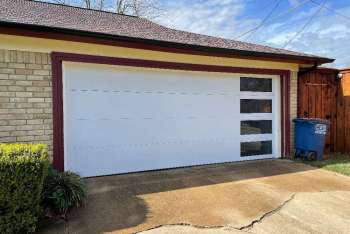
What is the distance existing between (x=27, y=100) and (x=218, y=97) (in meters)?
4.06

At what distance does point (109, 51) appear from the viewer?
5.70 m

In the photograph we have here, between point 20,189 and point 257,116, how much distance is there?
5764 millimetres

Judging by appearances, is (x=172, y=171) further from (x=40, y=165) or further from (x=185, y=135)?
(x=40, y=165)

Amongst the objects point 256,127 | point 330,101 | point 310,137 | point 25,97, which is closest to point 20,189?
point 25,97

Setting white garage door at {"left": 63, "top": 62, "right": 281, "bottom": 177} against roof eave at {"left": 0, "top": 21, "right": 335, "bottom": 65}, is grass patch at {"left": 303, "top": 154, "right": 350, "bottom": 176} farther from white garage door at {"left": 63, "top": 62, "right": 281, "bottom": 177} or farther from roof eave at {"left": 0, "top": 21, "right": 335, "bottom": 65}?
roof eave at {"left": 0, "top": 21, "right": 335, "bottom": 65}

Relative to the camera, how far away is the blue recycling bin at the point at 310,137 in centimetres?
730

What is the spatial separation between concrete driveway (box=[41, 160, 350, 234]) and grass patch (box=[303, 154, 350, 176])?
45 cm

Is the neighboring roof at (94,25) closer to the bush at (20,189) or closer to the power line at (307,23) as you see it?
the bush at (20,189)

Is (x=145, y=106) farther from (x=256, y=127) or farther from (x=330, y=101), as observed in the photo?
(x=330, y=101)

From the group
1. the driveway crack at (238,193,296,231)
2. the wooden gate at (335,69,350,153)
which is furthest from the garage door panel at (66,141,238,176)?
the wooden gate at (335,69,350,153)

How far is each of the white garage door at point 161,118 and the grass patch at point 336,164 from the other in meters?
1.06

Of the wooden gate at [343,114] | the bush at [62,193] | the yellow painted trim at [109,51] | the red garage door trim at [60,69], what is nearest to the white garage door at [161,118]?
the red garage door trim at [60,69]

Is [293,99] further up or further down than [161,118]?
further up

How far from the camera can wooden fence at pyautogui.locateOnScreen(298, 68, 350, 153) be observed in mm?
8273
